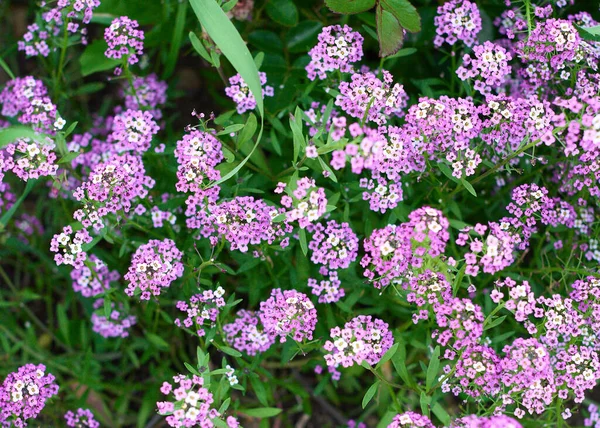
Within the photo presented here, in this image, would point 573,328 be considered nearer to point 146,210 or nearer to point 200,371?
point 200,371

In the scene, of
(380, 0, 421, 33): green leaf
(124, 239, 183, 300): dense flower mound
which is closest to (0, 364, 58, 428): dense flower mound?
(124, 239, 183, 300): dense flower mound

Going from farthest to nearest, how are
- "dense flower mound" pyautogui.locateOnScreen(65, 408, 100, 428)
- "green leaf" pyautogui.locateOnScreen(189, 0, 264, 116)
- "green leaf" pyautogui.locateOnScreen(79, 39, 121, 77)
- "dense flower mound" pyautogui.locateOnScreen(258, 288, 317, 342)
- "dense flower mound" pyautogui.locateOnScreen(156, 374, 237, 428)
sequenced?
"green leaf" pyautogui.locateOnScreen(79, 39, 121, 77) < "dense flower mound" pyautogui.locateOnScreen(65, 408, 100, 428) < "dense flower mound" pyautogui.locateOnScreen(258, 288, 317, 342) < "green leaf" pyautogui.locateOnScreen(189, 0, 264, 116) < "dense flower mound" pyautogui.locateOnScreen(156, 374, 237, 428)

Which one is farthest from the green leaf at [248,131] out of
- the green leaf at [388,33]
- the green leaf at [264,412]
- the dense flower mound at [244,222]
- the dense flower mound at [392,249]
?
the green leaf at [264,412]

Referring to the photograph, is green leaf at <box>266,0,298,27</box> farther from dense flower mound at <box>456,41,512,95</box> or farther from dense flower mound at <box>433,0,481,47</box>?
dense flower mound at <box>456,41,512,95</box>

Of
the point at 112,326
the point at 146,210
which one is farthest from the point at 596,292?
the point at 112,326

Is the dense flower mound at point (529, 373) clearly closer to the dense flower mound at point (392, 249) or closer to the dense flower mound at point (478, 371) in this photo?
the dense flower mound at point (478, 371)

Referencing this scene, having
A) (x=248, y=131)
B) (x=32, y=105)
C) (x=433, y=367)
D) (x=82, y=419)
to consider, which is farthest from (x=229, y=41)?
(x=82, y=419)
